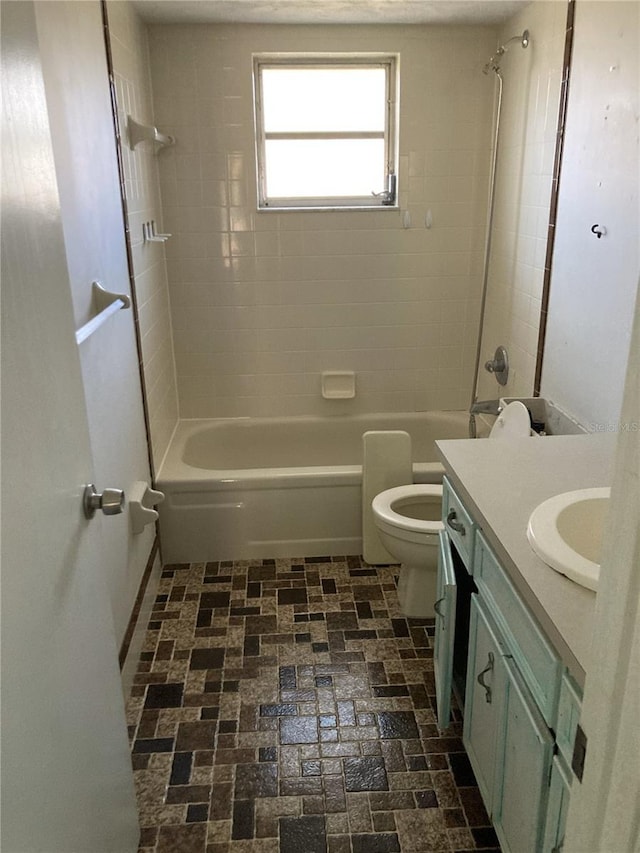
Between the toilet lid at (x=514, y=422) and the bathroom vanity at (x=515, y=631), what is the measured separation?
389 mm

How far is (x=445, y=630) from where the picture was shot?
178 centimetres

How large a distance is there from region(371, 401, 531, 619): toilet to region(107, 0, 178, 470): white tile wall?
1.05m

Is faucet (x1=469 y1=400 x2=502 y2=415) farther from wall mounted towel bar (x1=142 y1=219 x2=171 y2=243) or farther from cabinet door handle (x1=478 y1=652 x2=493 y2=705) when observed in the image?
wall mounted towel bar (x1=142 y1=219 x2=171 y2=243)

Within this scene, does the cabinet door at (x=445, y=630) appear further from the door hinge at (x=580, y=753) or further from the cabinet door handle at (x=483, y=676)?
the door hinge at (x=580, y=753)

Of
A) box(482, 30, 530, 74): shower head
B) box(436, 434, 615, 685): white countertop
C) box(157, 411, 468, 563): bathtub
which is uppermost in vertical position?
box(482, 30, 530, 74): shower head

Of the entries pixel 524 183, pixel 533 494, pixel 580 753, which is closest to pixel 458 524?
pixel 533 494

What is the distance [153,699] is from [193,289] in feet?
6.46

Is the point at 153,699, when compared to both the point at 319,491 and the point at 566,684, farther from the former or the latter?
the point at 566,684

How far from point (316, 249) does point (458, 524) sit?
197 centimetres

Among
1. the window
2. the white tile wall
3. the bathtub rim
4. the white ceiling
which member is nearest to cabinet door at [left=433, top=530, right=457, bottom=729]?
the bathtub rim

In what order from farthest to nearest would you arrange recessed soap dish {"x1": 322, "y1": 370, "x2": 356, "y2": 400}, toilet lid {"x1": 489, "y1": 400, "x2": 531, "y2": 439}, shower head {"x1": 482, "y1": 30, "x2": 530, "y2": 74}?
recessed soap dish {"x1": 322, "y1": 370, "x2": 356, "y2": 400}
shower head {"x1": 482, "y1": 30, "x2": 530, "y2": 74}
toilet lid {"x1": 489, "y1": 400, "x2": 531, "y2": 439}

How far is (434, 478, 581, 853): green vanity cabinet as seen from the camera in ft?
3.75

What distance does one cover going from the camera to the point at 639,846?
23.4 inches

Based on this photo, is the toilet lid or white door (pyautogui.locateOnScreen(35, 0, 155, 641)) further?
the toilet lid
